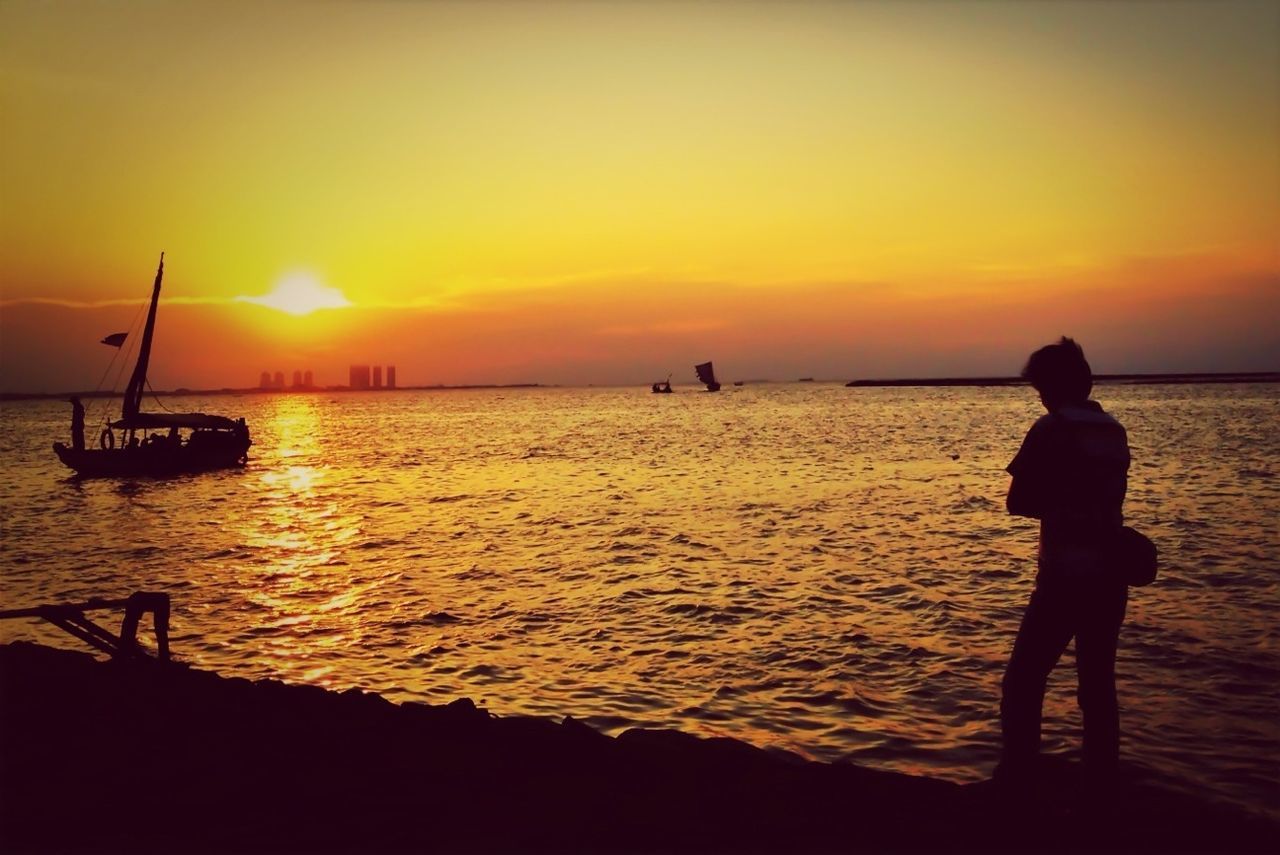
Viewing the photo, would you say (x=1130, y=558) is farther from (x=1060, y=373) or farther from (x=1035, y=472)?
(x=1060, y=373)

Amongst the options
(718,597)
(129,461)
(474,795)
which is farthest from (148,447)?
(474,795)

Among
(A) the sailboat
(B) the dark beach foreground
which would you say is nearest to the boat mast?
(A) the sailboat

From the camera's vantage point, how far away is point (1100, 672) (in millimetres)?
5648

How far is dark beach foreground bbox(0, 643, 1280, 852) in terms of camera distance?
20.2 ft

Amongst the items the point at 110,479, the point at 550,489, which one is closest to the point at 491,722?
the point at 550,489

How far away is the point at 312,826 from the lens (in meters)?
6.46

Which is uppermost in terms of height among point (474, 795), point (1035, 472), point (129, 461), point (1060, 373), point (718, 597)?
point (1060, 373)

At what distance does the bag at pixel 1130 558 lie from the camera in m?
5.45

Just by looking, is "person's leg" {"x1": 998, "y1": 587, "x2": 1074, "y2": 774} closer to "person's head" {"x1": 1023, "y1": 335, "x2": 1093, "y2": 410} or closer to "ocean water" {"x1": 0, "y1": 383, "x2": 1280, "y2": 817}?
"person's head" {"x1": 1023, "y1": 335, "x2": 1093, "y2": 410}

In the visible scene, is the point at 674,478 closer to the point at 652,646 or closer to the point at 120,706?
the point at 652,646

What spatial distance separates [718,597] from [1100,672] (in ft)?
41.8

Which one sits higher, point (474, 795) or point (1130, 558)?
point (1130, 558)

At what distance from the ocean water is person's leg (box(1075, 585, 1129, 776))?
3452 mm

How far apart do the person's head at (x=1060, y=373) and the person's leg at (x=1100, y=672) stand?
1.25m
